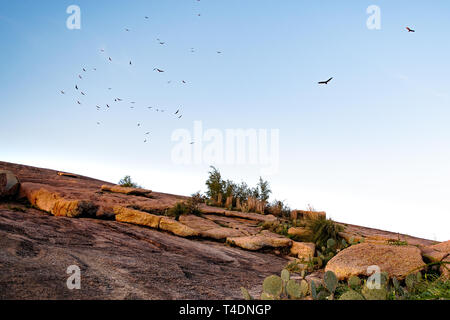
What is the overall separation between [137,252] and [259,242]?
401 centimetres

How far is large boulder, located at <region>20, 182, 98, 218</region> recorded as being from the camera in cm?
902

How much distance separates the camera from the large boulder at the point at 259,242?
856cm

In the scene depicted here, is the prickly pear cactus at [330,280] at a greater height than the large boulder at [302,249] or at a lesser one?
greater

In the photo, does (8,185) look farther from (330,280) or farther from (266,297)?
(330,280)

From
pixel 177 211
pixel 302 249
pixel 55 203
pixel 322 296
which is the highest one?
pixel 55 203

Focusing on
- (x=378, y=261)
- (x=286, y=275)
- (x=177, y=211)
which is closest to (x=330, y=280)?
(x=286, y=275)

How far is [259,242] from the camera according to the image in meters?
8.67

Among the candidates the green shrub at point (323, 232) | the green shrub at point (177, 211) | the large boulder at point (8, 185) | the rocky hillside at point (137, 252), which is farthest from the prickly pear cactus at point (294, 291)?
the large boulder at point (8, 185)

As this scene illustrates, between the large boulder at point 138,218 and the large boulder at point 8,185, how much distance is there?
4504 mm

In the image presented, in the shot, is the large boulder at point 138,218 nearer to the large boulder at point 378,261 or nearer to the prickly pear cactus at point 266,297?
the large boulder at point 378,261

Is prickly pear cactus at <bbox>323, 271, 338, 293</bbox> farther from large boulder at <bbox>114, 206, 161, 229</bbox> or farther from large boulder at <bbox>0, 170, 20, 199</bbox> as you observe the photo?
large boulder at <bbox>0, 170, 20, 199</bbox>

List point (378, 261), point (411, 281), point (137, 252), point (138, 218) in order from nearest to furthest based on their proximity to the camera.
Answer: point (411, 281), point (378, 261), point (137, 252), point (138, 218)
